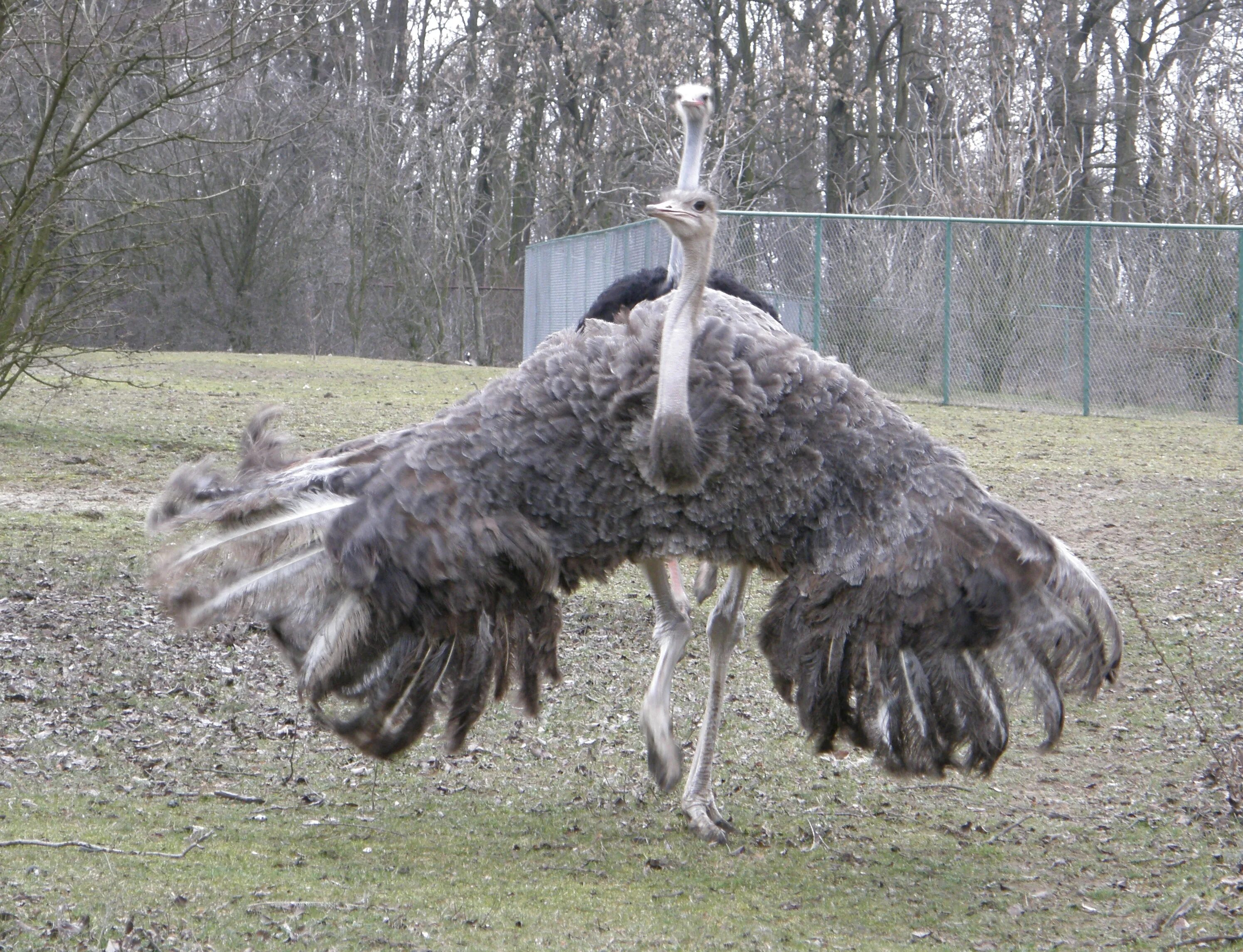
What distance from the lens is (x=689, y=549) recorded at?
394 cm

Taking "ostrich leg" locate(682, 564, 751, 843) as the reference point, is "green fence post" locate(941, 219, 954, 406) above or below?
above

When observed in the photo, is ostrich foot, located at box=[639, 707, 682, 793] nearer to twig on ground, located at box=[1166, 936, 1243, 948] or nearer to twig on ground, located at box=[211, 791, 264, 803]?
twig on ground, located at box=[211, 791, 264, 803]

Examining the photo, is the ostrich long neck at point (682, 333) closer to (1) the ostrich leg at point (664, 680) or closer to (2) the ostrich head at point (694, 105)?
(2) the ostrich head at point (694, 105)

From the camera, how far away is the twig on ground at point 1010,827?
4.51 m

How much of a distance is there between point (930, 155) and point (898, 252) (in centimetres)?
643

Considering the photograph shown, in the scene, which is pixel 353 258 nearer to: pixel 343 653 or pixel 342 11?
pixel 342 11

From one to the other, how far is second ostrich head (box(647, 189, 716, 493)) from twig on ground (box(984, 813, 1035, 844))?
1.55 m

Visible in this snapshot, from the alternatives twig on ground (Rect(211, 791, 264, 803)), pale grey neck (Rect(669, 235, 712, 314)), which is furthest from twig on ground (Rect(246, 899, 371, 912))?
pale grey neck (Rect(669, 235, 712, 314))

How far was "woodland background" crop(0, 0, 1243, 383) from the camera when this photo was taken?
69.0 ft

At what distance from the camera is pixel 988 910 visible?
3941 mm

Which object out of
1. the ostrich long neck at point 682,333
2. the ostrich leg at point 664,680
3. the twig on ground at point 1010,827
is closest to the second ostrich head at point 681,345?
the ostrich long neck at point 682,333

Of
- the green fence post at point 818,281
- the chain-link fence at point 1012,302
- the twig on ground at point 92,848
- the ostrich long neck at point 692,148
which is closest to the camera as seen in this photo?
the twig on ground at point 92,848

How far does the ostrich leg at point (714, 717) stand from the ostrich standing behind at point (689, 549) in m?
0.58

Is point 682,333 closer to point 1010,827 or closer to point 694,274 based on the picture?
point 694,274
